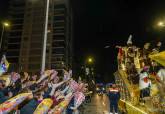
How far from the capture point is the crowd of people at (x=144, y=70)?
5.93m

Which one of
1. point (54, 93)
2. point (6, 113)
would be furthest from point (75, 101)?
point (6, 113)

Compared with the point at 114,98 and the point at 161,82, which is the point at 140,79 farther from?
the point at 114,98

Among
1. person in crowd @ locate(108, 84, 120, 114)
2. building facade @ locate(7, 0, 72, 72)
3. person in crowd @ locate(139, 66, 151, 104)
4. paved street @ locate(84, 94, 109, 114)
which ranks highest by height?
building facade @ locate(7, 0, 72, 72)

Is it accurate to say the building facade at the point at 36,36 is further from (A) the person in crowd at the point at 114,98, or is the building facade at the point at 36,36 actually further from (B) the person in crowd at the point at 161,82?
(B) the person in crowd at the point at 161,82

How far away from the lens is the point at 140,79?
719 centimetres

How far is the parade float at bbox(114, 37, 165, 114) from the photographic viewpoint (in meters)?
5.80

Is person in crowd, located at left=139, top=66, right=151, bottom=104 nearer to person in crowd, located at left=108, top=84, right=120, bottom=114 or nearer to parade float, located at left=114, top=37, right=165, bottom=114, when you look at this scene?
parade float, located at left=114, top=37, right=165, bottom=114

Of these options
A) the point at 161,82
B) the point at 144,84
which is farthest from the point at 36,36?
the point at 161,82

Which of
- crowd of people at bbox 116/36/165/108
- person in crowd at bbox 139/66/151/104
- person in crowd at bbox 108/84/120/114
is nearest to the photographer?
crowd of people at bbox 116/36/165/108

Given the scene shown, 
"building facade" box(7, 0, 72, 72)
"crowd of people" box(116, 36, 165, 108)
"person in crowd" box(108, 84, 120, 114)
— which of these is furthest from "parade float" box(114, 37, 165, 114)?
"building facade" box(7, 0, 72, 72)

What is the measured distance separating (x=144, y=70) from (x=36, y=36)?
11818 cm

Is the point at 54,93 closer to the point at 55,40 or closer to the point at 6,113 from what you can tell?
the point at 6,113

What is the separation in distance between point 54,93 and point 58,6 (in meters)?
115

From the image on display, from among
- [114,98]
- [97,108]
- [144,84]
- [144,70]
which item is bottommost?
[97,108]
